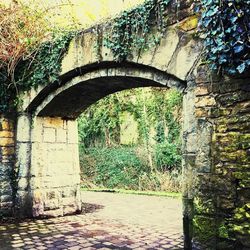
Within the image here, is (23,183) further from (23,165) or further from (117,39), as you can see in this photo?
(117,39)

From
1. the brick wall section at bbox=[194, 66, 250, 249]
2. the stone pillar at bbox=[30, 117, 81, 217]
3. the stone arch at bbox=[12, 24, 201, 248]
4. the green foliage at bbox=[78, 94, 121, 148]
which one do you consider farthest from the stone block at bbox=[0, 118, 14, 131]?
the green foliage at bbox=[78, 94, 121, 148]

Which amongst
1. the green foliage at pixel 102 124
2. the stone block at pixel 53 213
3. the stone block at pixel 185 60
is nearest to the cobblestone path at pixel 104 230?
the stone block at pixel 53 213

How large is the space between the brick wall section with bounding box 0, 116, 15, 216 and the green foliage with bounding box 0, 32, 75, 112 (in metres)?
0.33

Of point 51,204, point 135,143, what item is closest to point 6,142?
point 51,204

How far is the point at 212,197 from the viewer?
3.39 meters

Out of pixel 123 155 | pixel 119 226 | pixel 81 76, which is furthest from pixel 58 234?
pixel 123 155

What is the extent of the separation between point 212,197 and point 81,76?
2.88 meters

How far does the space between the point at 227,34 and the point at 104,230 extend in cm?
340

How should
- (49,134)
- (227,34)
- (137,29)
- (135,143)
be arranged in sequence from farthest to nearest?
(135,143)
(49,134)
(137,29)
(227,34)

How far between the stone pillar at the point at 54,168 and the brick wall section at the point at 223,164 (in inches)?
135

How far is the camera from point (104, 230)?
16.9ft

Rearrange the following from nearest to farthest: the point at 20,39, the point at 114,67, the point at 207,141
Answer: the point at 207,141 → the point at 114,67 → the point at 20,39

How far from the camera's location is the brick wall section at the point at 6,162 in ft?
19.8

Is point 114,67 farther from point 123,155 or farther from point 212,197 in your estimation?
point 123,155
